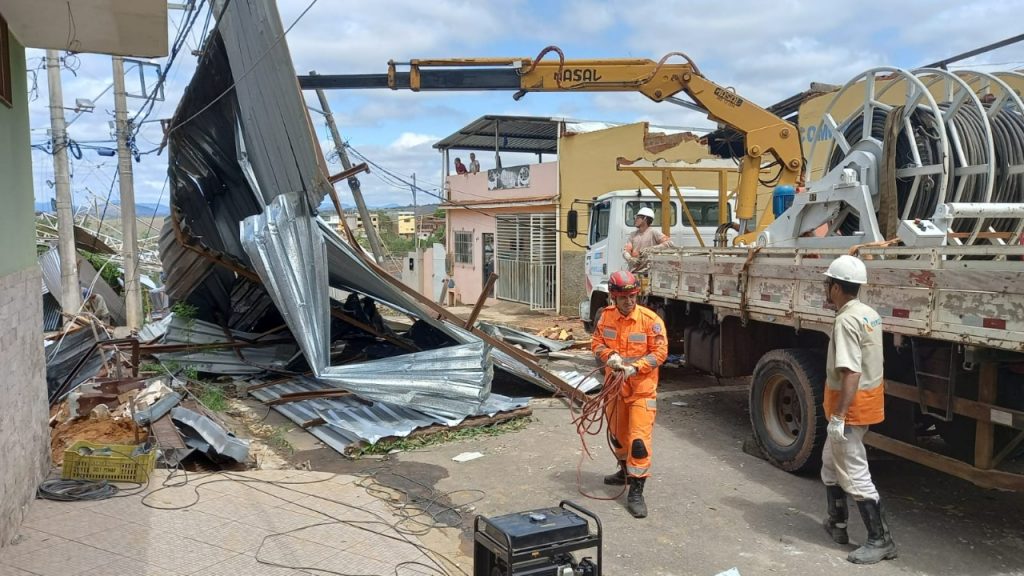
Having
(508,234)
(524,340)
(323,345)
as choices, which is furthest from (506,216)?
(323,345)

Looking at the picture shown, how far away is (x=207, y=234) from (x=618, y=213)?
592 cm

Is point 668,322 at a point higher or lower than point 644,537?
higher

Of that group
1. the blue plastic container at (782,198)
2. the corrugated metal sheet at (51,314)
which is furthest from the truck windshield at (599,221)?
the corrugated metal sheet at (51,314)

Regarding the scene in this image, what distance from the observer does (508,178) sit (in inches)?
828

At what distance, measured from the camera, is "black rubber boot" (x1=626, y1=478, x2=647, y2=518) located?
492cm

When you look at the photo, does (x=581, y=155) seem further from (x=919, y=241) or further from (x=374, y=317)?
(x=919, y=241)

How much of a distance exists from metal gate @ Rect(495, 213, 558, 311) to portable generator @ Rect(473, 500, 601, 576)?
15214 millimetres

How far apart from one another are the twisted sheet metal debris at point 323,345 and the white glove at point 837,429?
11.9ft

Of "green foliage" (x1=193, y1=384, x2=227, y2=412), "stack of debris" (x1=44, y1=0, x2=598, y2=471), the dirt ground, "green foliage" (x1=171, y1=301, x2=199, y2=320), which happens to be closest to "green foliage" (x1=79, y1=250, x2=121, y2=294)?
"green foliage" (x1=171, y1=301, x2=199, y2=320)

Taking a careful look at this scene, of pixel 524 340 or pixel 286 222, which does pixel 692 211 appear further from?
pixel 286 222

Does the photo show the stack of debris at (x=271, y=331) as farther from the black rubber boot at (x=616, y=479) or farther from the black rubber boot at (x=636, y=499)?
the black rubber boot at (x=636, y=499)

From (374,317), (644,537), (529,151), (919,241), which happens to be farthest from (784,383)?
(529,151)

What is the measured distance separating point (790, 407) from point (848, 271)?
1977 mm

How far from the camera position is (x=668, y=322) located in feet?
28.2
